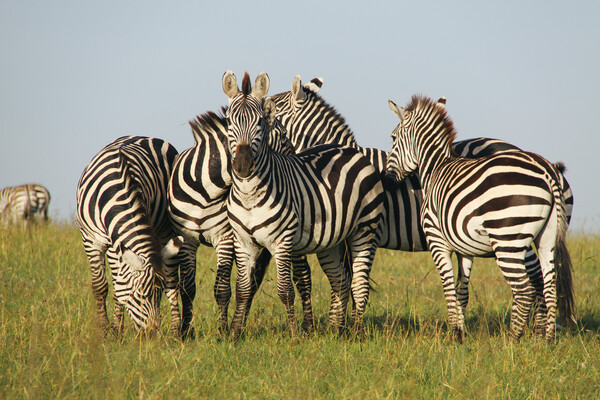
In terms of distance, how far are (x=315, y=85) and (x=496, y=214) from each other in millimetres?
4795

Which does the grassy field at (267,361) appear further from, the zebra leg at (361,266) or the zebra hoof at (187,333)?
the zebra leg at (361,266)

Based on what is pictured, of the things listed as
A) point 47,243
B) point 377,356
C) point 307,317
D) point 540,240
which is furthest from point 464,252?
point 47,243

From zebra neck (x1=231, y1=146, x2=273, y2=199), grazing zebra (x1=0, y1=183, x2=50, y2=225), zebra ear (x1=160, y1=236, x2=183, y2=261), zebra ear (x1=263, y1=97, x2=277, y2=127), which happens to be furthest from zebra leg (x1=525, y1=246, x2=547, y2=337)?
grazing zebra (x1=0, y1=183, x2=50, y2=225)

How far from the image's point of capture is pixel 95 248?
6484mm

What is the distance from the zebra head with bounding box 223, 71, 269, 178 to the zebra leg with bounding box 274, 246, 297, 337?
1.01 m

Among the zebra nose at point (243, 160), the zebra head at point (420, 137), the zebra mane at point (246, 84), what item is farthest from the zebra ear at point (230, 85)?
the zebra head at point (420, 137)

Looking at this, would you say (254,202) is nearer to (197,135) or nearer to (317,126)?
(197,135)

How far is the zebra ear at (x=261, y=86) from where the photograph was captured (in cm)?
639

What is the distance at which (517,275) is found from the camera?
5.90m

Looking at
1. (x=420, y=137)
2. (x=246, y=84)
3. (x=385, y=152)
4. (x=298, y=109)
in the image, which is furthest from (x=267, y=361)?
(x=298, y=109)

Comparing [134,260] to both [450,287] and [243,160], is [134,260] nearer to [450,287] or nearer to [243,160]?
[243,160]

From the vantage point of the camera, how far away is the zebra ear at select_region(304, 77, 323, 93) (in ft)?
31.2

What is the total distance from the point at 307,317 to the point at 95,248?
2.92 m

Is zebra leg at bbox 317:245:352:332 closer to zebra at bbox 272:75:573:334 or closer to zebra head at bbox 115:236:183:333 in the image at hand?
zebra at bbox 272:75:573:334
